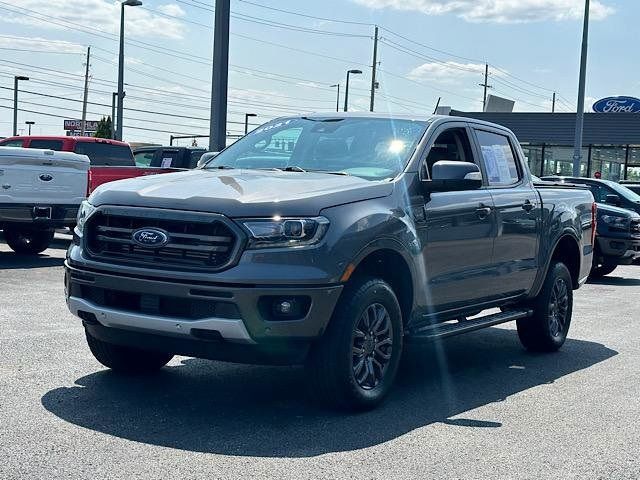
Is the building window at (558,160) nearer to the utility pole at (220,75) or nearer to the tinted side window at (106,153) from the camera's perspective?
the tinted side window at (106,153)

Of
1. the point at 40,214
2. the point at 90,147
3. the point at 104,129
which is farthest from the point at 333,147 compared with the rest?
the point at 104,129

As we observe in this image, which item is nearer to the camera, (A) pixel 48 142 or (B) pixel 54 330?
(B) pixel 54 330

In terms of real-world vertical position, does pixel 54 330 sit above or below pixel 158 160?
below

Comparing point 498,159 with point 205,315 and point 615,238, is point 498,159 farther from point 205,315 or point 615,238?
point 615,238

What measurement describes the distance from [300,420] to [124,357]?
58.1 inches

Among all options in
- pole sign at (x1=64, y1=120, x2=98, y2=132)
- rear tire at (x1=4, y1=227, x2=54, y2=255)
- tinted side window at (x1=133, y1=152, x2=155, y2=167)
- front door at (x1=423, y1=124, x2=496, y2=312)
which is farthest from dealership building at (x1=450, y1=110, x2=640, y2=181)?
pole sign at (x1=64, y1=120, x2=98, y2=132)

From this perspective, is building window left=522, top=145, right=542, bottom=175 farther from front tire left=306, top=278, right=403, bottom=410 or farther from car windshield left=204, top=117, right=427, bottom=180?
front tire left=306, top=278, right=403, bottom=410

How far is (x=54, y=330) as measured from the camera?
8.23m

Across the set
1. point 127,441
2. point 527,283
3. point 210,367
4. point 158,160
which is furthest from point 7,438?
A: point 158,160

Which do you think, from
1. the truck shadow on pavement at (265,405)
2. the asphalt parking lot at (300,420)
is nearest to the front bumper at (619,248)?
the asphalt parking lot at (300,420)

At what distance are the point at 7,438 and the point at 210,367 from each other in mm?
2254

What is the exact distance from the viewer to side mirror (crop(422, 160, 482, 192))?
6.51m

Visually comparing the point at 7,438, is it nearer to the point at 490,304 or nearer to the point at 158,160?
the point at 490,304

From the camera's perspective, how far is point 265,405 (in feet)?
19.8
